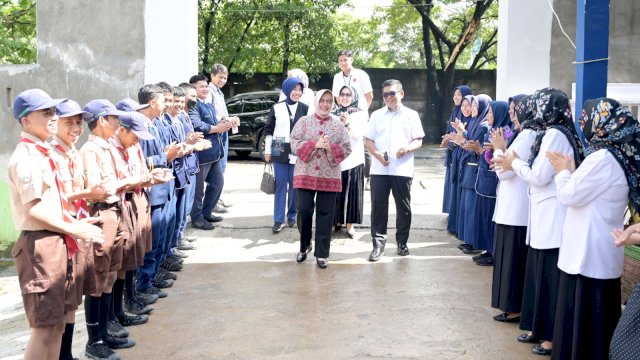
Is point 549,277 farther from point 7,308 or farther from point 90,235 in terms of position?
point 7,308

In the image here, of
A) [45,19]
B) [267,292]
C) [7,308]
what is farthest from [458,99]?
[7,308]

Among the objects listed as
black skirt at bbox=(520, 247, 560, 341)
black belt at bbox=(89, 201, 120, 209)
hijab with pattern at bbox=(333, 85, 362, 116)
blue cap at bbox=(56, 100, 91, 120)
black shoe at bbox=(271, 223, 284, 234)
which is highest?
hijab with pattern at bbox=(333, 85, 362, 116)

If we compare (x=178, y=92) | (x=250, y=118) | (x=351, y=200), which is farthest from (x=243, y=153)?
(x=178, y=92)

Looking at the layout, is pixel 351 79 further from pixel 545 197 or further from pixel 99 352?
pixel 99 352

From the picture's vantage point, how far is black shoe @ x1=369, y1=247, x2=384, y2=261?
7.60 metres

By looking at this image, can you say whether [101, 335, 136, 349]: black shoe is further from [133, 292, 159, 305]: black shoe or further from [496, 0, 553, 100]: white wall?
[496, 0, 553, 100]: white wall

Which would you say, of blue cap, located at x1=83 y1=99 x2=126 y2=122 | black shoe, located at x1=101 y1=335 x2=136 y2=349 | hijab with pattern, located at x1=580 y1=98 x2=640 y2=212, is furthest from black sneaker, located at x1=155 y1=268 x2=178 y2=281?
hijab with pattern, located at x1=580 y1=98 x2=640 y2=212

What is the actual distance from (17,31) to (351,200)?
867cm

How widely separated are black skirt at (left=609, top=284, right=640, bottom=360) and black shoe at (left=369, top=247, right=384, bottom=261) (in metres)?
3.94

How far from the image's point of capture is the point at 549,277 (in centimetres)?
488

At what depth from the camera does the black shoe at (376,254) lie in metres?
7.60

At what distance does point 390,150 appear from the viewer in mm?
7523

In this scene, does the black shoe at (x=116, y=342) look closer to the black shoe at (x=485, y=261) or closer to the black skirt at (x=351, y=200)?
the black shoe at (x=485, y=261)

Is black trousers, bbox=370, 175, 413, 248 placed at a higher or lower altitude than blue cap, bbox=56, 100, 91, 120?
lower
